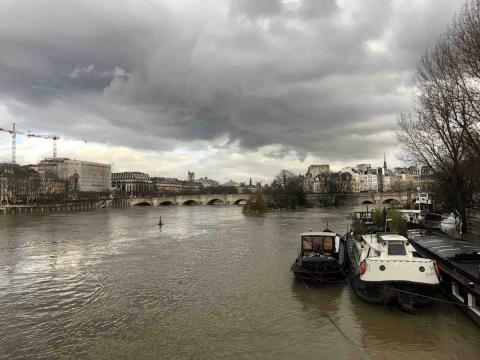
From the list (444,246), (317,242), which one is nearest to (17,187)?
(317,242)

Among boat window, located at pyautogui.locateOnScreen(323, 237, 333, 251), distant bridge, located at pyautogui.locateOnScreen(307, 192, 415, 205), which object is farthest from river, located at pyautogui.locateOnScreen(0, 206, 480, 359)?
distant bridge, located at pyautogui.locateOnScreen(307, 192, 415, 205)

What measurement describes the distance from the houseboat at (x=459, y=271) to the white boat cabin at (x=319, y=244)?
4409mm

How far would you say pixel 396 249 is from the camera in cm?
1731

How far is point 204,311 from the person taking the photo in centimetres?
1605

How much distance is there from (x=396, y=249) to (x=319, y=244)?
6266mm

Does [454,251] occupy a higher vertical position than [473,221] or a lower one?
lower

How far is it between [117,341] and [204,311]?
3.85 meters

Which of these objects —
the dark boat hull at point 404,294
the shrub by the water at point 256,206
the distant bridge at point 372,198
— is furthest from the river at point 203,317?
the distant bridge at point 372,198

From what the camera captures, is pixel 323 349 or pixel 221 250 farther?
pixel 221 250

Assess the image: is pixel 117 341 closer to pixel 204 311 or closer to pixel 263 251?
pixel 204 311

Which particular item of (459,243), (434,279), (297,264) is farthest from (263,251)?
(434,279)

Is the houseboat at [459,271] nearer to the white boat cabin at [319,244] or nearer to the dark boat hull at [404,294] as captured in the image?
the dark boat hull at [404,294]

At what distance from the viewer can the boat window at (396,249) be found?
1714cm

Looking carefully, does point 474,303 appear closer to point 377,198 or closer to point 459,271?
point 459,271
